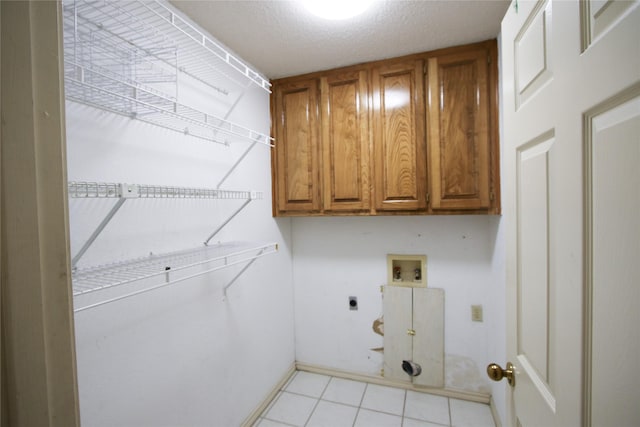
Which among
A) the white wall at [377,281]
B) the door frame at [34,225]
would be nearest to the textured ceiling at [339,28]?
the white wall at [377,281]

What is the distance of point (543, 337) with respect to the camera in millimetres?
722

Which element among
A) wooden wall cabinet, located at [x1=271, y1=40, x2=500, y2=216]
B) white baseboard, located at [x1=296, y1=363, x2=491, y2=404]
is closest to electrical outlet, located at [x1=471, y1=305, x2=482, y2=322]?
white baseboard, located at [x1=296, y1=363, x2=491, y2=404]

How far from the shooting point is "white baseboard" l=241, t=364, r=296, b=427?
70.2 inches

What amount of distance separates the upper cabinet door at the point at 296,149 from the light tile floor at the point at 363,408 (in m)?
1.31

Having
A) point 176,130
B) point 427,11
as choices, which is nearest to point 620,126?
point 427,11

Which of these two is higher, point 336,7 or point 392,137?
point 336,7

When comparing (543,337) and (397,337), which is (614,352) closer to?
(543,337)

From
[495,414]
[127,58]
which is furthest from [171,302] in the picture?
[495,414]

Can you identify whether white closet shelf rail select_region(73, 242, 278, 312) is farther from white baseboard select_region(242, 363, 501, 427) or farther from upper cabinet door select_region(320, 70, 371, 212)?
white baseboard select_region(242, 363, 501, 427)

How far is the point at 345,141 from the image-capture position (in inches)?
78.8

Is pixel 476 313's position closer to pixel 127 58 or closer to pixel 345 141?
pixel 345 141

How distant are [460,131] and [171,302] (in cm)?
180

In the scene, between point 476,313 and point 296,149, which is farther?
point 296,149

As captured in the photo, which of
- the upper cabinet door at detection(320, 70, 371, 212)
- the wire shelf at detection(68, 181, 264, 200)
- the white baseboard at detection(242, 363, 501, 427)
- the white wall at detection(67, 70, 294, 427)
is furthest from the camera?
the upper cabinet door at detection(320, 70, 371, 212)
